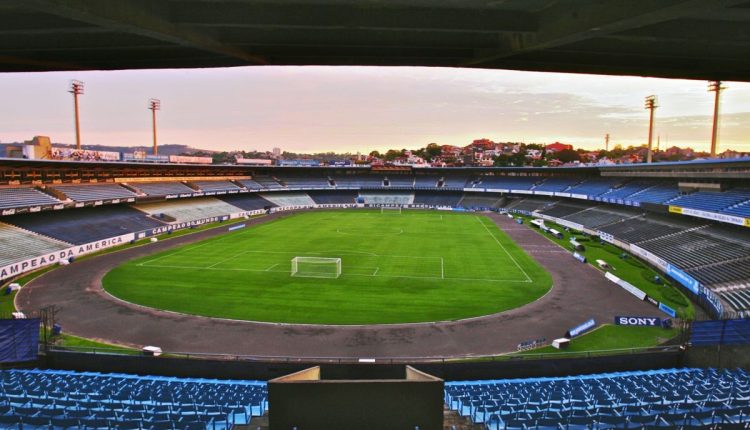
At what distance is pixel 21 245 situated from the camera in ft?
120

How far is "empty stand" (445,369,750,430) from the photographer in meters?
10.6

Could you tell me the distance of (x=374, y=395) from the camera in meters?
8.49

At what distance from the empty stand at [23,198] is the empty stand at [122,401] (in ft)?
101

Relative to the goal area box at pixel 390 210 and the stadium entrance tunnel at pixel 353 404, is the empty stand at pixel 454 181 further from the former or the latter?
the stadium entrance tunnel at pixel 353 404

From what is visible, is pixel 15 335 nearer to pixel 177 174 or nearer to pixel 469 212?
pixel 177 174

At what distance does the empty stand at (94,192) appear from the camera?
49188 millimetres

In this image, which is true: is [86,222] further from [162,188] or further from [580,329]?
[580,329]

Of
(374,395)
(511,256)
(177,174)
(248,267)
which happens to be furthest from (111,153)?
(374,395)

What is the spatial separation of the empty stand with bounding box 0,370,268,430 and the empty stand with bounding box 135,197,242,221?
47976 millimetres

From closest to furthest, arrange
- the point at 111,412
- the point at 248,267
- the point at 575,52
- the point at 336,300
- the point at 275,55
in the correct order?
the point at 575,52
the point at 275,55
the point at 111,412
the point at 336,300
the point at 248,267

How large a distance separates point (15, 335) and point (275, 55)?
17.6m

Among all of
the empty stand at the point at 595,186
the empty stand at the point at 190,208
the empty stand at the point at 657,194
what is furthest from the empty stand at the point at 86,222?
the empty stand at the point at 595,186

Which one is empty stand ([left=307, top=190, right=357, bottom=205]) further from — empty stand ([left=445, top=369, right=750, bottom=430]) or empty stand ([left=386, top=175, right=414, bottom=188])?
empty stand ([left=445, top=369, right=750, bottom=430])

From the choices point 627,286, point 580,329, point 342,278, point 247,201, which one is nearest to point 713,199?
point 627,286
